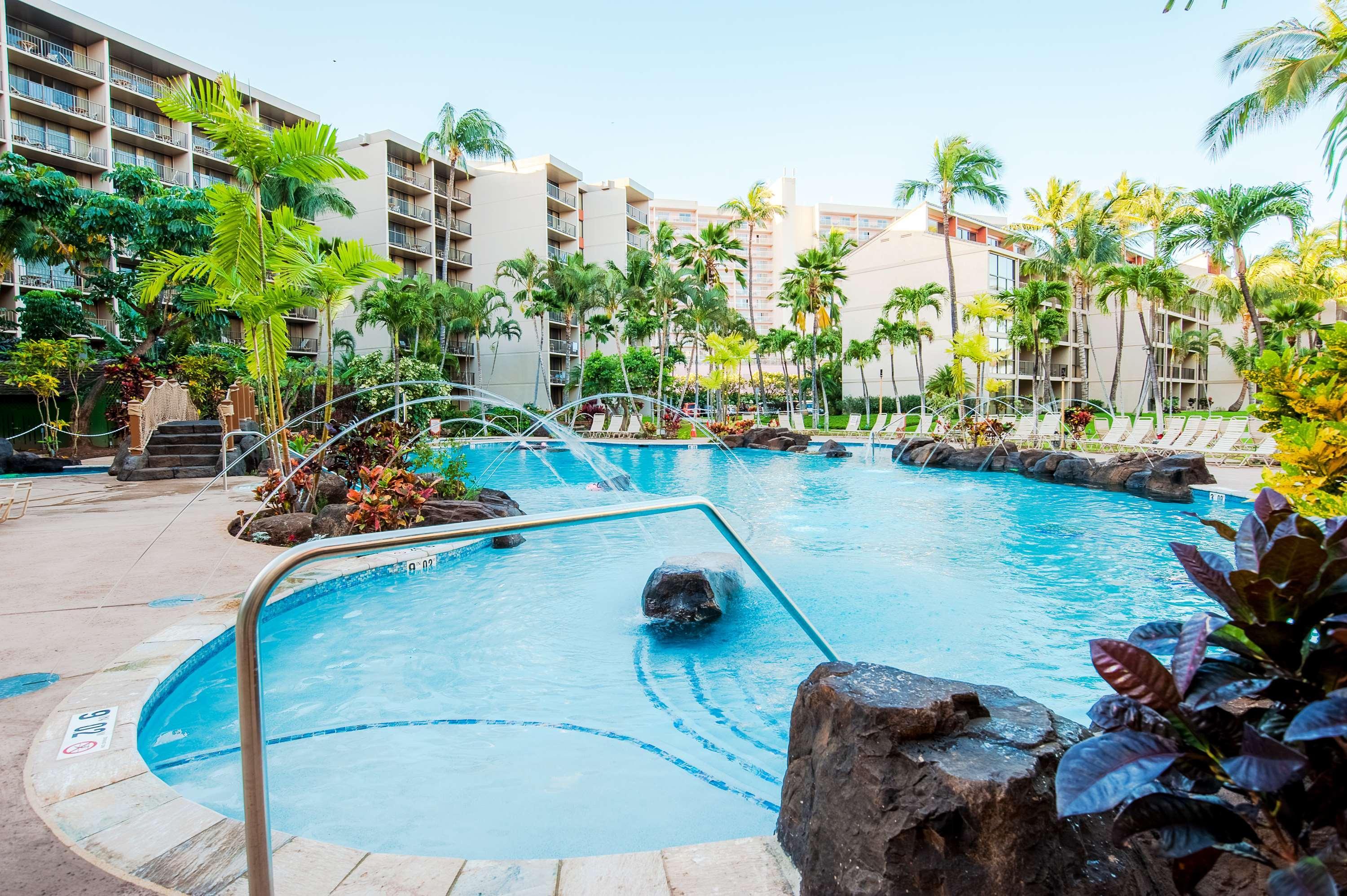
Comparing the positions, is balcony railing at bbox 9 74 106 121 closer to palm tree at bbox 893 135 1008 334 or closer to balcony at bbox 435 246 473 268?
balcony at bbox 435 246 473 268

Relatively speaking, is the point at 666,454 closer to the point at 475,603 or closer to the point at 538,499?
the point at 538,499

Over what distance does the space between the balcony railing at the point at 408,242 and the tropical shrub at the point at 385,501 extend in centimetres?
3717

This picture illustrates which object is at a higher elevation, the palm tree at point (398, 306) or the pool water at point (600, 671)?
the palm tree at point (398, 306)

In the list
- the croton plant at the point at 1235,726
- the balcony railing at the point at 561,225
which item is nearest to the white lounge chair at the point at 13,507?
the croton plant at the point at 1235,726

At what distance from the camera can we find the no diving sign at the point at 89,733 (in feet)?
9.77

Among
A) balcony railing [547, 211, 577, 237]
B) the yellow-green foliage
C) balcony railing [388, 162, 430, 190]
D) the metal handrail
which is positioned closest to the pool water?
the yellow-green foliage

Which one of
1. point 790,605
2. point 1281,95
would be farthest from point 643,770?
point 1281,95

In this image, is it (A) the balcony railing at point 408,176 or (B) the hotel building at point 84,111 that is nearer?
(B) the hotel building at point 84,111

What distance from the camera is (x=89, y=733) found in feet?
10.3

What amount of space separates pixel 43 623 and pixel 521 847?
445 centimetres

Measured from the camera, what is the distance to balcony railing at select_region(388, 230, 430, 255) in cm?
4119

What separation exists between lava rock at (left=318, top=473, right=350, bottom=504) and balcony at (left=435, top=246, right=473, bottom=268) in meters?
37.6

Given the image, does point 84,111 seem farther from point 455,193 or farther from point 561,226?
point 561,226

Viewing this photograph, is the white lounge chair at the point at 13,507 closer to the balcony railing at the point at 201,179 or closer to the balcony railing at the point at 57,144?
the balcony railing at the point at 57,144
